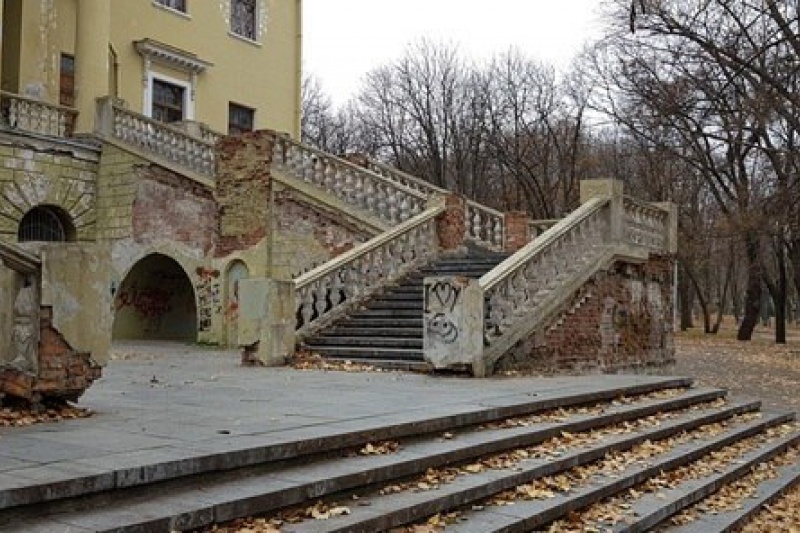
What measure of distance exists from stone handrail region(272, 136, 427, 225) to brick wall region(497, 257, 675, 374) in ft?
13.4

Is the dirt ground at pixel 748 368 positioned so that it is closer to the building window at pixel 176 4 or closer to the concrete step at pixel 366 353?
the concrete step at pixel 366 353

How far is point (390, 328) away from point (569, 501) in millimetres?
7590

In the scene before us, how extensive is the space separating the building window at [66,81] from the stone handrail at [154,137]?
1.71 meters

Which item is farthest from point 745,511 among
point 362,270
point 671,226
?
point 671,226

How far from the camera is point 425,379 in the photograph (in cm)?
1040

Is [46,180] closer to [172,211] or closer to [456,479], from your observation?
[172,211]

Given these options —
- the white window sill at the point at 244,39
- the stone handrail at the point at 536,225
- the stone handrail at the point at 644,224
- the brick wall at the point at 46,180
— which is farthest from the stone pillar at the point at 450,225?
the white window sill at the point at 244,39


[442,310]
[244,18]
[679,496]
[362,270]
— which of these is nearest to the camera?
[679,496]

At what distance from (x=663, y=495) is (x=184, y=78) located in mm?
22962

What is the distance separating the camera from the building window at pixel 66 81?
23.1 meters

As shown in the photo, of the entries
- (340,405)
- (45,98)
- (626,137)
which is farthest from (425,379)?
(626,137)

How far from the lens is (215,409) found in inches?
279

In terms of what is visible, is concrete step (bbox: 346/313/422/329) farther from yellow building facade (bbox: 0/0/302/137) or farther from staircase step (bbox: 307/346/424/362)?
yellow building facade (bbox: 0/0/302/137)

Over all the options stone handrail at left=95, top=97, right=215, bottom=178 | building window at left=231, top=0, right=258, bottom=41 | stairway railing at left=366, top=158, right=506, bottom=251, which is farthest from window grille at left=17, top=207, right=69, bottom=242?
building window at left=231, top=0, right=258, bottom=41
